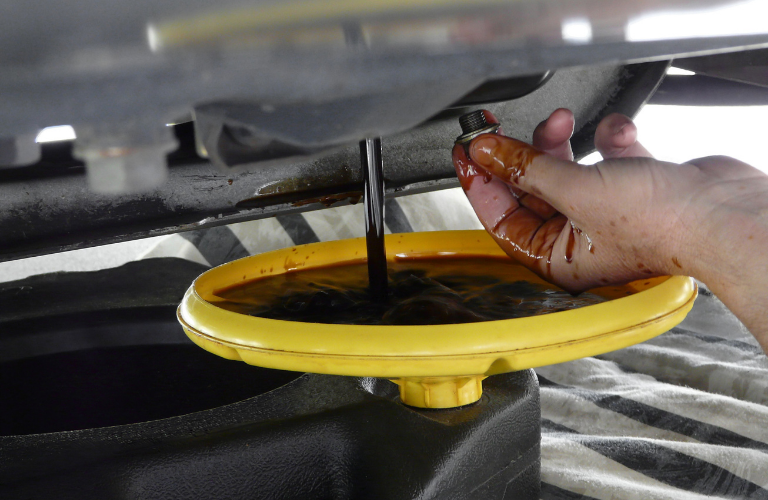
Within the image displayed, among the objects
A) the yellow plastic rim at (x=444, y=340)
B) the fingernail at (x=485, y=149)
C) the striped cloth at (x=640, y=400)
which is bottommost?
the striped cloth at (x=640, y=400)

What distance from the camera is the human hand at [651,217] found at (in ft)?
1.43

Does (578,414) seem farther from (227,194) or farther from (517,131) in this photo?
(227,194)

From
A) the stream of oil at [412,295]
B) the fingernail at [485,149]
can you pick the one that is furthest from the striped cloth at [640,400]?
the fingernail at [485,149]

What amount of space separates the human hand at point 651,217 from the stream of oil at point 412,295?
1.4 inches

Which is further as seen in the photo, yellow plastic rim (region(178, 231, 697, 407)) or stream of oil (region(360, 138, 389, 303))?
stream of oil (region(360, 138, 389, 303))

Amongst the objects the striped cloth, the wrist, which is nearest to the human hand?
the wrist

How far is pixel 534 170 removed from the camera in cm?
47

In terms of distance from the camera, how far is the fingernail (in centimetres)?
49

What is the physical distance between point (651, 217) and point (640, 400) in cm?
46

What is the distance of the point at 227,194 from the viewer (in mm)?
701

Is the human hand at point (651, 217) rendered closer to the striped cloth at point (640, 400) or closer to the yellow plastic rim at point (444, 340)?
the yellow plastic rim at point (444, 340)

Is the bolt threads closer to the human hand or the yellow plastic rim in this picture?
the human hand

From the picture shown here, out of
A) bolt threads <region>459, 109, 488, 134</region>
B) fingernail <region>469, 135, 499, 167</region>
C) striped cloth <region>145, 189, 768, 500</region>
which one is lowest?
striped cloth <region>145, 189, 768, 500</region>

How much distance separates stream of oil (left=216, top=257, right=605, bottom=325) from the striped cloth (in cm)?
24
